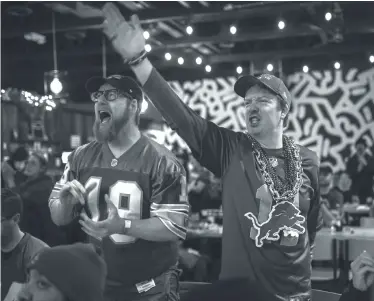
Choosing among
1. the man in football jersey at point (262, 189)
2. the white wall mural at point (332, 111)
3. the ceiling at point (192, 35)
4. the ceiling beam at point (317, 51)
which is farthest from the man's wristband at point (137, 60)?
the white wall mural at point (332, 111)

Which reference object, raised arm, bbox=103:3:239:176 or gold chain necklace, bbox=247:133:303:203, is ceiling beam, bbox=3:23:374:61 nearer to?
gold chain necklace, bbox=247:133:303:203

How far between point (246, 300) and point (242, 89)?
69.6 inches

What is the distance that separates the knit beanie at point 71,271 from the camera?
1564 millimetres

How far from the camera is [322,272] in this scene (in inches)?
284

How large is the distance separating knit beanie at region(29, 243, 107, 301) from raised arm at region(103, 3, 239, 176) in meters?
0.81

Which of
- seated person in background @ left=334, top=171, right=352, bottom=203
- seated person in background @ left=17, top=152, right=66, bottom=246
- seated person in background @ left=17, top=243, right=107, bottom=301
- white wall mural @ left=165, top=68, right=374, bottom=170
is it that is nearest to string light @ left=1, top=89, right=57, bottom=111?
seated person in background @ left=17, top=152, right=66, bottom=246

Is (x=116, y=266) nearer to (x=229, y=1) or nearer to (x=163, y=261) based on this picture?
(x=163, y=261)

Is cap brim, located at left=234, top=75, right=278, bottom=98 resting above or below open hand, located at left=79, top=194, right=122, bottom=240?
above

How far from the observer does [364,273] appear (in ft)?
7.39

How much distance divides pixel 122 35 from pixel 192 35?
8.54 metres

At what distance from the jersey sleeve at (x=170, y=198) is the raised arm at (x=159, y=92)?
19cm

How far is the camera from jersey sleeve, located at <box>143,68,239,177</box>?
88.7 inches

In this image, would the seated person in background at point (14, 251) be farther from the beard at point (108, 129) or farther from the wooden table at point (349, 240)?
the wooden table at point (349, 240)

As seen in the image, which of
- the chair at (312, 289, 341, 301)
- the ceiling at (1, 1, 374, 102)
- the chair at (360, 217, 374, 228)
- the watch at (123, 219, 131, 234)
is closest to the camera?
the watch at (123, 219, 131, 234)
